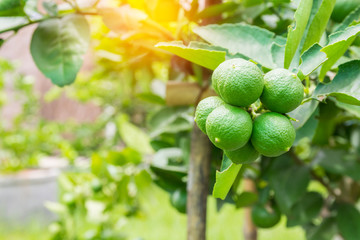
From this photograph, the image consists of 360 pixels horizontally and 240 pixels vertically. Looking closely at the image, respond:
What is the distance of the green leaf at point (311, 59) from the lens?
0.88 feet

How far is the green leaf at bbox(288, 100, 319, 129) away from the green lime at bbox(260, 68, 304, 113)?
0.17 feet

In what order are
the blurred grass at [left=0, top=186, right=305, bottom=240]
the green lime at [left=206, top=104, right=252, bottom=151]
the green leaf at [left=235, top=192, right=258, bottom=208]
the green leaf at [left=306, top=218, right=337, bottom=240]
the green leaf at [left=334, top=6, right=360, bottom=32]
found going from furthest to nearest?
the blurred grass at [left=0, top=186, right=305, bottom=240]
the green leaf at [left=306, top=218, right=337, bottom=240]
the green leaf at [left=235, top=192, right=258, bottom=208]
the green leaf at [left=334, top=6, right=360, bottom=32]
the green lime at [left=206, top=104, right=252, bottom=151]

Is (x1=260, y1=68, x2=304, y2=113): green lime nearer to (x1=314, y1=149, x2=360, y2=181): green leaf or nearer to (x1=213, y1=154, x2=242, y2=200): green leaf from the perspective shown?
(x1=213, y1=154, x2=242, y2=200): green leaf

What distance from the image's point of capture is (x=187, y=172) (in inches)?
18.8

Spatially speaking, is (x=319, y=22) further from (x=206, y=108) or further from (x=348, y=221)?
(x=348, y=221)

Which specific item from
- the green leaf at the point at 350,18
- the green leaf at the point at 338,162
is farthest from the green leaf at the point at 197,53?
the green leaf at the point at 338,162

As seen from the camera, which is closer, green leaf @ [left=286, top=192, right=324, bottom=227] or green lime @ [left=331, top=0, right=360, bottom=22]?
green lime @ [left=331, top=0, right=360, bottom=22]

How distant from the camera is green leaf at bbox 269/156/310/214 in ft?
1.65

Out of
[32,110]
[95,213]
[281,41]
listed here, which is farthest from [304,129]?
[32,110]

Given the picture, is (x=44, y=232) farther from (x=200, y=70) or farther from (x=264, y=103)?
(x=264, y=103)

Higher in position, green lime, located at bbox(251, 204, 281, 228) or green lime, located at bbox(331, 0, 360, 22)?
green lime, located at bbox(331, 0, 360, 22)

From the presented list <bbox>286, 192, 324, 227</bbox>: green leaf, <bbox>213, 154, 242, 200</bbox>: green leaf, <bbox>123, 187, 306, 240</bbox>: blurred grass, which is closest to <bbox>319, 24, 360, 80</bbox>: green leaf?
<bbox>213, 154, 242, 200</bbox>: green leaf

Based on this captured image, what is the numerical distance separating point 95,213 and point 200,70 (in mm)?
480

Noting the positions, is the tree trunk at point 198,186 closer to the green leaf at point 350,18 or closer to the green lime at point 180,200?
the green lime at point 180,200
